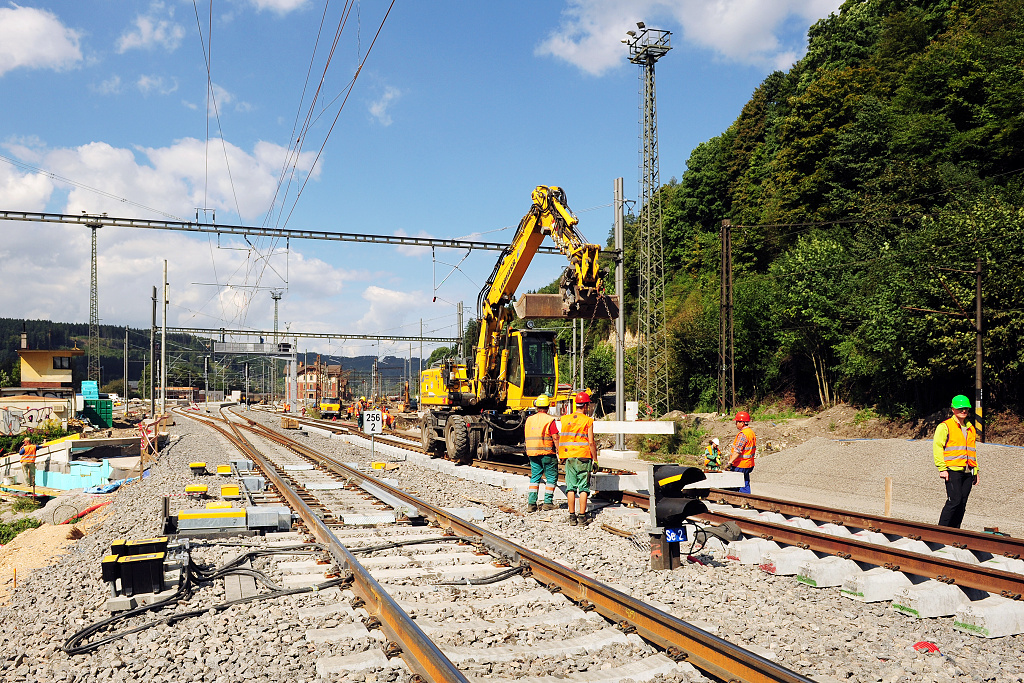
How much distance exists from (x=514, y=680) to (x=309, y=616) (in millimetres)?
2029

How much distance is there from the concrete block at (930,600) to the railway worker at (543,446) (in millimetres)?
5065

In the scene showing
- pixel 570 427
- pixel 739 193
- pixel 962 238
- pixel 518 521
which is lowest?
pixel 518 521

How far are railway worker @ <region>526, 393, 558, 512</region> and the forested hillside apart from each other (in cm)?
1735

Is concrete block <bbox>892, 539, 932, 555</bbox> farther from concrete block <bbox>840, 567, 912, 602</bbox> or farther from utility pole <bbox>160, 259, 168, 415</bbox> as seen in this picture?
utility pole <bbox>160, 259, 168, 415</bbox>

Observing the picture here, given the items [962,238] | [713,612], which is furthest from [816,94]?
[713,612]

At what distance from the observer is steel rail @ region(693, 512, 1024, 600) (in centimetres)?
600

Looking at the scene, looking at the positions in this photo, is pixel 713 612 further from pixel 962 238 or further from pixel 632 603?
Result: pixel 962 238

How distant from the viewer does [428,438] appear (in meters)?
21.8

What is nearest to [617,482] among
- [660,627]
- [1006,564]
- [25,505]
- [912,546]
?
[912,546]

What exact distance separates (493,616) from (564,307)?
30.6 ft

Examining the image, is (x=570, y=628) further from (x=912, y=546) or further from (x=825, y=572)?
(x=912, y=546)

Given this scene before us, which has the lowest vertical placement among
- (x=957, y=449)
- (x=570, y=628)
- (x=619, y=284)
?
(x=570, y=628)

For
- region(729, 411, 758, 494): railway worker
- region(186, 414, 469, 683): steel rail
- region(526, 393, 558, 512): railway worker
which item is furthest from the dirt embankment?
region(186, 414, 469, 683): steel rail

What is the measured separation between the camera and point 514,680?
169 inches
